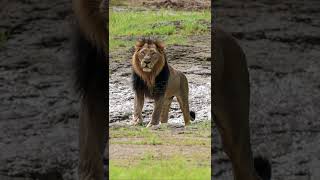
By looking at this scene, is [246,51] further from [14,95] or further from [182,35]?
[14,95]

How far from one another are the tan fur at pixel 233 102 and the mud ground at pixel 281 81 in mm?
312

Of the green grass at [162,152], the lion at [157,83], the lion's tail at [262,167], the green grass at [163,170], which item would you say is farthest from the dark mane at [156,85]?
the lion's tail at [262,167]

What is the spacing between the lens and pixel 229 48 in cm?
231

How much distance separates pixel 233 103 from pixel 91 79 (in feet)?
1.52

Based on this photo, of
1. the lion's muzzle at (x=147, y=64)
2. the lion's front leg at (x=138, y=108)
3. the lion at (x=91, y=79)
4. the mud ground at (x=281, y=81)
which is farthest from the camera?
the mud ground at (x=281, y=81)

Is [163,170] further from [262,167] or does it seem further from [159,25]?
[159,25]

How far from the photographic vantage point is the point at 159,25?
2680mm

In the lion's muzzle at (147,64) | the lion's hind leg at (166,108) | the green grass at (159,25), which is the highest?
the green grass at (159,25)

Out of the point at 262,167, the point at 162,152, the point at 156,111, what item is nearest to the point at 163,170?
the point at 162,152

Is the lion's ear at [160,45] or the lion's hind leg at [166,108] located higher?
the lion's ear at [160,45]

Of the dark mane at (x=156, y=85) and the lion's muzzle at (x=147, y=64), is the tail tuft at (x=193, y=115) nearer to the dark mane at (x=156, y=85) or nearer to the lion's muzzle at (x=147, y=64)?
the dark mane at (x=156, y=85)

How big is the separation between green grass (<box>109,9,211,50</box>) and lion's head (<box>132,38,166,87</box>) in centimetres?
6

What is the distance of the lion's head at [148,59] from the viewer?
2.46m

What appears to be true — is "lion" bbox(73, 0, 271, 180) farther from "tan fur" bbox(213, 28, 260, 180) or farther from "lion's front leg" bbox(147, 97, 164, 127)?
"lion's front leg" bbox(147, 97, 164, 127)
